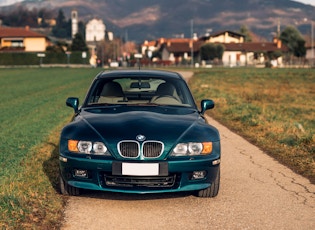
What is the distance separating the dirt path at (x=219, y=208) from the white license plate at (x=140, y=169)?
0.41 meters

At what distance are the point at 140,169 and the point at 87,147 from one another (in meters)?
0.65

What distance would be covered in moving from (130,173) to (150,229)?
2.84ft

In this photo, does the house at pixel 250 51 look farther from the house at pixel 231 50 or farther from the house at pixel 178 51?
the house at pixel 178 51

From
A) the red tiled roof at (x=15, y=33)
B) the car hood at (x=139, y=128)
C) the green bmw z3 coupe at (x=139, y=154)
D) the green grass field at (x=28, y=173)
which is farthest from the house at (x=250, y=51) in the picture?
the green bmw z3 coupe at (x=139, y=154)

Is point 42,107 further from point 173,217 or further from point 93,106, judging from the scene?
point 173,217

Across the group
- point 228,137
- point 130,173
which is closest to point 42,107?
point 228,137

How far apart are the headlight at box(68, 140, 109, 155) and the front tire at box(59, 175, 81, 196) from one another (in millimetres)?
534

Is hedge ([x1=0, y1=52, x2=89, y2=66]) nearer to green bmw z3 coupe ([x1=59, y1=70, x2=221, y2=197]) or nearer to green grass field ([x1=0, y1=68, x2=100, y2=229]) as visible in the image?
green grass field ([x1=0, y1=68, x2=100, y2=229])

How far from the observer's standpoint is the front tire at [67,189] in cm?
712

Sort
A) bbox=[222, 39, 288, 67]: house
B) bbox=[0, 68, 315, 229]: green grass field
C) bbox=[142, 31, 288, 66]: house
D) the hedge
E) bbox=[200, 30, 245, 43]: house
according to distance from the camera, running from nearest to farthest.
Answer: bbox=[0, 68, 315, 229]: green grass field → the hedge → bbox=[142, 31, 288, 66]: house → bbox=[222, 39, 288, 67]: house → bbox=[200, 30, 245, 43]: house

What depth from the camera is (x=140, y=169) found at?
6.50m

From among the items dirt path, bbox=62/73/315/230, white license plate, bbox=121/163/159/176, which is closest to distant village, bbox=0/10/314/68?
dirt path, bbox=62/73/315/230

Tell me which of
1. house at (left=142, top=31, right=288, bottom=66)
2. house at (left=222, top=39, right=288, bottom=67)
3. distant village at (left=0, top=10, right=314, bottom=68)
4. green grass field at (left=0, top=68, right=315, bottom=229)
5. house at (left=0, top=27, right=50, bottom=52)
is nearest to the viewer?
green grass field at (left=0, top=68, right=315, bottom=229)

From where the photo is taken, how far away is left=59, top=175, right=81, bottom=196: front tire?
7121 millimetres
